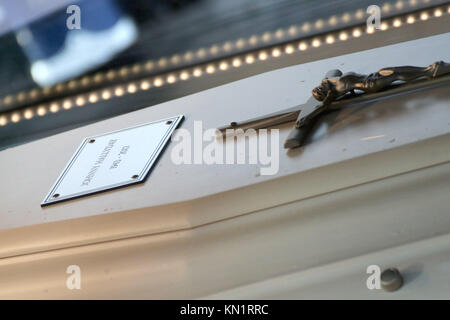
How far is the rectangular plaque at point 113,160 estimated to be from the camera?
120 centimetres

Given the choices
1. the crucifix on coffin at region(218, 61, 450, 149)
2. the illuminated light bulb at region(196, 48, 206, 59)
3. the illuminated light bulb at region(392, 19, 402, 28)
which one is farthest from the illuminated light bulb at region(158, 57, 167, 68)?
the crucifix on coffin at region(218, 61, 450, 149)

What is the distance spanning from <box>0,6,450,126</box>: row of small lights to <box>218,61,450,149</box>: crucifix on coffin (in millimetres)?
1124

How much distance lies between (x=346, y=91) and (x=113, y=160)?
0.38 meters

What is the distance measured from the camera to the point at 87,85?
2.62m

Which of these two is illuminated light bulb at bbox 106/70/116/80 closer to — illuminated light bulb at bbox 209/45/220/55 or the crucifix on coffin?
illuminated light bulb at bbox 209/45/220/55

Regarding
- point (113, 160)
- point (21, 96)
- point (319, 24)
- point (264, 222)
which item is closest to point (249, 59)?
point (319, 24)

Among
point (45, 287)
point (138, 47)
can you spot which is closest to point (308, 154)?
point (45, 287)

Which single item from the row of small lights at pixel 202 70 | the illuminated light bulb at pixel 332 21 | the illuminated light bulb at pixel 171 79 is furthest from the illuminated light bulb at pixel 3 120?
the illuminated light bulb at pixel 332 21

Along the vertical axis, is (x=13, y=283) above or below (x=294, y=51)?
below

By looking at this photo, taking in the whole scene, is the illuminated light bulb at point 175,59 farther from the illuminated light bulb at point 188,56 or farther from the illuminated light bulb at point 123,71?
the illuminated light bulb at point 123,71

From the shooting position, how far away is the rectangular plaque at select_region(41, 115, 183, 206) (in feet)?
3.93

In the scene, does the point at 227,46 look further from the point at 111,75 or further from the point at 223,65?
the point at 111,75
